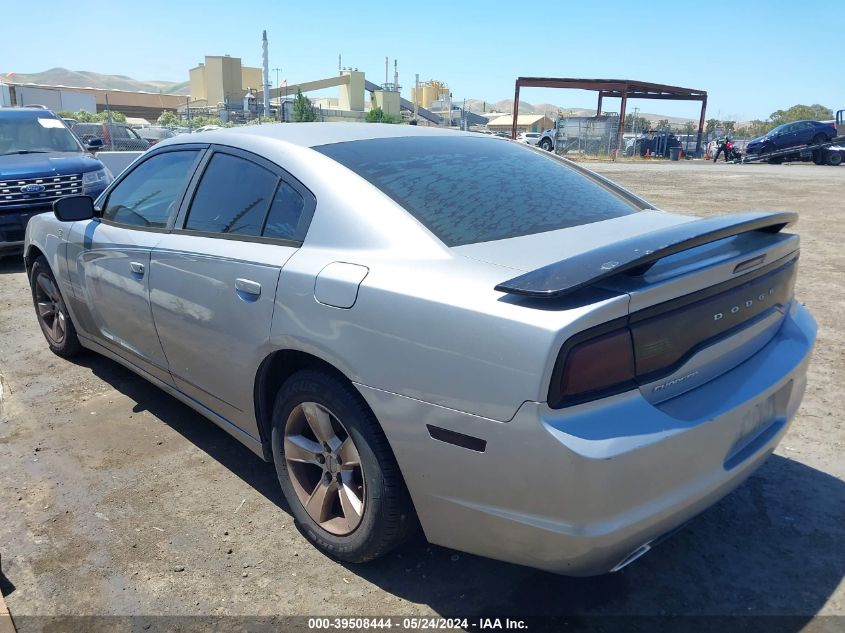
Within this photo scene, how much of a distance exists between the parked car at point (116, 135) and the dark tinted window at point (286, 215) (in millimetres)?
19654

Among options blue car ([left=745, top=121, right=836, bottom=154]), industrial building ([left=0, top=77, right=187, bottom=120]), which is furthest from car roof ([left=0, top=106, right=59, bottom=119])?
blue car ([left=745, top=121, right=836, bottom=154])

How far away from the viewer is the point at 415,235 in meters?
2.38

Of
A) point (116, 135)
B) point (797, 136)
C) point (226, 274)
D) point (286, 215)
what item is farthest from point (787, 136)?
point (226, 274)

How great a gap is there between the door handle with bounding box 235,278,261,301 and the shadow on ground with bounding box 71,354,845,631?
103 centimetres

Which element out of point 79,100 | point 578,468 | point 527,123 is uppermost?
point 527,123

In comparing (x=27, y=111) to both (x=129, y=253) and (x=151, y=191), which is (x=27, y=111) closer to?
(x=151, y=191)

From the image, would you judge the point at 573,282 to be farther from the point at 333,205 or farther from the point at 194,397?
the point at 194,397

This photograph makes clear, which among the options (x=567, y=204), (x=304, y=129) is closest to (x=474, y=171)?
(x=567, y=204)

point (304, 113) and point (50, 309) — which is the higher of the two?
point (304, 113)

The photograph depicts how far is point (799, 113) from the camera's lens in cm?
7925

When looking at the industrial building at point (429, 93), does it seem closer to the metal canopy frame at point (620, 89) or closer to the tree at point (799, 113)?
the tree at point (799, 113)

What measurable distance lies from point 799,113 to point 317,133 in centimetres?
9133

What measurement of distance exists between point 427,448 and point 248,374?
1048 mm

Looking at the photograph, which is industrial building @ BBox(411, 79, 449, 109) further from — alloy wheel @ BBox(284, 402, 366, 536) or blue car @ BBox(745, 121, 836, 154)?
alloy wheel @ BBox(284, 402, 366, 536)
